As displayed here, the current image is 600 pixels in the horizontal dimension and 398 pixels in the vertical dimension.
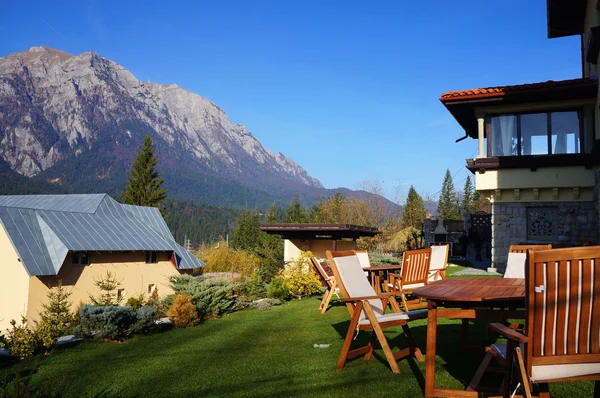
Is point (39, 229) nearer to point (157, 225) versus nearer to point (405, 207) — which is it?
point (157, 225)

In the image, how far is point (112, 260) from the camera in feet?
81.8

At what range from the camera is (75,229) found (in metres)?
24.1

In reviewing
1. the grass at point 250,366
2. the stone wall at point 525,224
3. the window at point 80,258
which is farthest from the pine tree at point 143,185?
the grass at point 250,366

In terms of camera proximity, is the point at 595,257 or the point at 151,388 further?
the point at 151,388

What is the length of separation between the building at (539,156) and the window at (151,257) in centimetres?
1876

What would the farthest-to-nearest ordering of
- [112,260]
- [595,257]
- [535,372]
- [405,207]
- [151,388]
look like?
[405,207] → [112,260] → [151,388] → [535,372] → [595,257]

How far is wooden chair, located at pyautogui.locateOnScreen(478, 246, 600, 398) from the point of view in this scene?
257cm

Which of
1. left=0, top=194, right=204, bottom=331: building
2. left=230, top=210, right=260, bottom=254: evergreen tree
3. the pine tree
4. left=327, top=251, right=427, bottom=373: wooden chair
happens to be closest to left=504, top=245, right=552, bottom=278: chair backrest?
left=327, top=251, right=427, bottom=373: wooden chair

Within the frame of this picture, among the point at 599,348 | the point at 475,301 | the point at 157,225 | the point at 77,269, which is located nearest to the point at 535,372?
the point at 599,348

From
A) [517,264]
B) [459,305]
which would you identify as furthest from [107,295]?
[459,305]

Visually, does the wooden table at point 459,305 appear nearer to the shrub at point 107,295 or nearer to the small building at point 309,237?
the shrub at point 107,295

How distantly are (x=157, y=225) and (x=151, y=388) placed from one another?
95.8 ft

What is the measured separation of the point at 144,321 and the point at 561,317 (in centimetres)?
718

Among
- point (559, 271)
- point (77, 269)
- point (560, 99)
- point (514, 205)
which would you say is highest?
point (560, 99)
